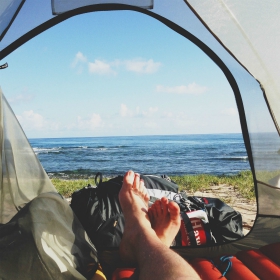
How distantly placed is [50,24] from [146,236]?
1.29m

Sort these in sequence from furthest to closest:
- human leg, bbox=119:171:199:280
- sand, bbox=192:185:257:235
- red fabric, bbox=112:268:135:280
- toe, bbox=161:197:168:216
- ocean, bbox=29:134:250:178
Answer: ocean, bbox=29:134:250:178, sand, bbox=192:185:257:235, toe, bbox=161:197:168:216, red fabric, bbox=112:268:135:280, human leg, bbox=119:171:199:280

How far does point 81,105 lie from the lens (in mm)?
34312

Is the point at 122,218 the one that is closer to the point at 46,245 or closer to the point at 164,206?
the point at 164,206

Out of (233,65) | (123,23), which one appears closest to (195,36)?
(233,65)

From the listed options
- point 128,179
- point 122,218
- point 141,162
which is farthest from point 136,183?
point 141,162

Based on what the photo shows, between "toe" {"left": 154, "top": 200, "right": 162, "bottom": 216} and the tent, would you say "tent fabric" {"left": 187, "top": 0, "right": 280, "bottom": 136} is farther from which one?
"toe" {"left": 154, "top": 200, "right": 162, "bottom": 216}

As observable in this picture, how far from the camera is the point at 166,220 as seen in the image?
1726 millimetres

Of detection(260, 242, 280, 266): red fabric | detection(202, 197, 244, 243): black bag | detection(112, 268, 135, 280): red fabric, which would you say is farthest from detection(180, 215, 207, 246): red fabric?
detection(112, 268, 135, 280): red fabric

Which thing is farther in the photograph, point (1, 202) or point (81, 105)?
point (81, 105)

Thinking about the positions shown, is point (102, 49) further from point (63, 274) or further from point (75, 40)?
point (63, 274)

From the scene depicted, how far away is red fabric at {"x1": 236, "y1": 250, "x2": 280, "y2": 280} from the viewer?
1463 mm

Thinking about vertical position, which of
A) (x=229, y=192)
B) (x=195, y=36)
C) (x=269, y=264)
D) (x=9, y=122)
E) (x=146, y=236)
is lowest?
(x=229, y=192)

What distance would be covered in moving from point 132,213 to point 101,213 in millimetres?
267

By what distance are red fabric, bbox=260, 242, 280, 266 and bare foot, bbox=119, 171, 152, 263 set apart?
672 millimetres
